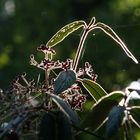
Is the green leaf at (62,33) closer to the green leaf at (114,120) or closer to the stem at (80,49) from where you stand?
the stem at (80,49)

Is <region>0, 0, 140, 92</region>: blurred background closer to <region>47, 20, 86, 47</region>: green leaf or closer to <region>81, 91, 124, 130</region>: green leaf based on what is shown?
<region>47, 20, 86, 47</region>: green leaf

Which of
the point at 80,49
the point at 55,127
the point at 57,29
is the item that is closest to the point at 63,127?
the point at 55,127

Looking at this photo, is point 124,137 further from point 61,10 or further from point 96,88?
point 61,10

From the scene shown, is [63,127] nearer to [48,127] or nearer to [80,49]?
[48,127]

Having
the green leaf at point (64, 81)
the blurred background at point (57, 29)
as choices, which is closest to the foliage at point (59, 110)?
the green leaf at point (64, 81)

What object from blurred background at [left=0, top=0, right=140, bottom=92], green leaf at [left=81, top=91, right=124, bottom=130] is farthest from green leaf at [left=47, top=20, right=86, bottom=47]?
blurred background at [left=0, top=0, right=140, bottom=92]

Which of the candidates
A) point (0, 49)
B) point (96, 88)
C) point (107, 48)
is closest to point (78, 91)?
point (96, 88)

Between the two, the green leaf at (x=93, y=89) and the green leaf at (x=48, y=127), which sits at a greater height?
the green leaf at (x=93, y=89)
